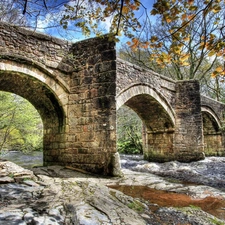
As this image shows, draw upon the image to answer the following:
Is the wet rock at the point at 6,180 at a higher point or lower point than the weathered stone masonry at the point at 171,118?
lower

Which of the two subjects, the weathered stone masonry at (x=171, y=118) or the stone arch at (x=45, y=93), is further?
the weathered stone masonry at (x=171, y=118)

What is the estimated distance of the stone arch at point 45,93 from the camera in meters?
5.19

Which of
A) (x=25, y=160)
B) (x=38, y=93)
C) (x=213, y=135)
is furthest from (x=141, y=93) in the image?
(x=213, y=135)

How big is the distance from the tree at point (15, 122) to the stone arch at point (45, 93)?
814 millimetres

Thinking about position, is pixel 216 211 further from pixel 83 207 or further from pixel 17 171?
pixel 17 171

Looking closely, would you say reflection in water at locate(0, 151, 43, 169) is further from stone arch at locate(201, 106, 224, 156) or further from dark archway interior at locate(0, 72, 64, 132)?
stone arch at locate(201, 106, 224, 156)

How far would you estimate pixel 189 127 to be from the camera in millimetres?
9352

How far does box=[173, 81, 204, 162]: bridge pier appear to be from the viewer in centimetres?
920

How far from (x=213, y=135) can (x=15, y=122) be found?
11550 mm

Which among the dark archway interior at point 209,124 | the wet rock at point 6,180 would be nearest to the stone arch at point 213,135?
the dark archway interior at point 209,124

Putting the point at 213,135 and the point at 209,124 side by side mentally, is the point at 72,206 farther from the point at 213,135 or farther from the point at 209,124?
the point at 213,135

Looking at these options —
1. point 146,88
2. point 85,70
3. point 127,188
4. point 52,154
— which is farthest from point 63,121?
point 146,88

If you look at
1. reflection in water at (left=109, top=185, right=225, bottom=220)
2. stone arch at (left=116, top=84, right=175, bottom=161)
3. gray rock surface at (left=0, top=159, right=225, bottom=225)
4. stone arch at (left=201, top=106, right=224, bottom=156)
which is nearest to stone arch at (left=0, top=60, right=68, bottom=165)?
Answer: gray rock surface at (left=0, top=159, right=225, bottom=225)

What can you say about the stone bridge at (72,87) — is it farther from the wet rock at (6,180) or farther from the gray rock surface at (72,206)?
the wet rock at (6,180)
